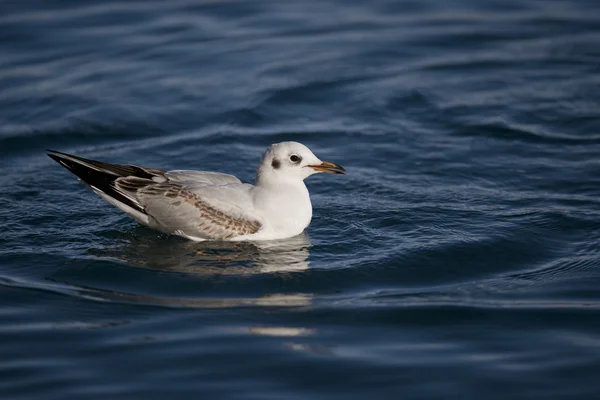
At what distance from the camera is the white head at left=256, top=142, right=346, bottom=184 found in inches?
414

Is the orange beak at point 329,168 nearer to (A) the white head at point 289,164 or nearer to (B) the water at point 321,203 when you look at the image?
(A) the white head at point 289,164

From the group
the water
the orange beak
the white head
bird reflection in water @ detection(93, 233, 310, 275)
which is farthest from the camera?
the white head

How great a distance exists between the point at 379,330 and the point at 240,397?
63.4 inches

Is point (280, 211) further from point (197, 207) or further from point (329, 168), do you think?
point (197, 207)

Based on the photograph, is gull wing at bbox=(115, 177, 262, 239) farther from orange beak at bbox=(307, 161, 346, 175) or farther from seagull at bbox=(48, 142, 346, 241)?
orange beak at bbox=(307, 161, 346, 175)

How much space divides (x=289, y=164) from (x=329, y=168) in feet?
1.49

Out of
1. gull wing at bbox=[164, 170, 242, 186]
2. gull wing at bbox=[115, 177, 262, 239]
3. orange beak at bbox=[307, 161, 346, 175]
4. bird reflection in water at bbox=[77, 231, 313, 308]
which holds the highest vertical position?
orange beak at bbox=[307, 161, 346, 175]

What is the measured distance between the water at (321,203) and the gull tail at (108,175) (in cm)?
39

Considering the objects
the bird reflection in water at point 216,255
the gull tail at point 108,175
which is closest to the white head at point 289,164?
the bird reflection in water at point 216,255

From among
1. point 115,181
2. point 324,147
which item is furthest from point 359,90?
point 115,181

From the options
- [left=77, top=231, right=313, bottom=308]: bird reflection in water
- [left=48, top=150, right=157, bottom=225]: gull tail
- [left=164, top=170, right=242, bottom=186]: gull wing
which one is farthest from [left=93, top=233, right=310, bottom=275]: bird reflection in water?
[left=164, top=170, right=242, bottom=186]: gull wing

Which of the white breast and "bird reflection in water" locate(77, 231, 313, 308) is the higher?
the white breast

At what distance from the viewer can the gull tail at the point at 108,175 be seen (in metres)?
10.5

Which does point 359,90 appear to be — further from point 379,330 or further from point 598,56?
point 379,330
